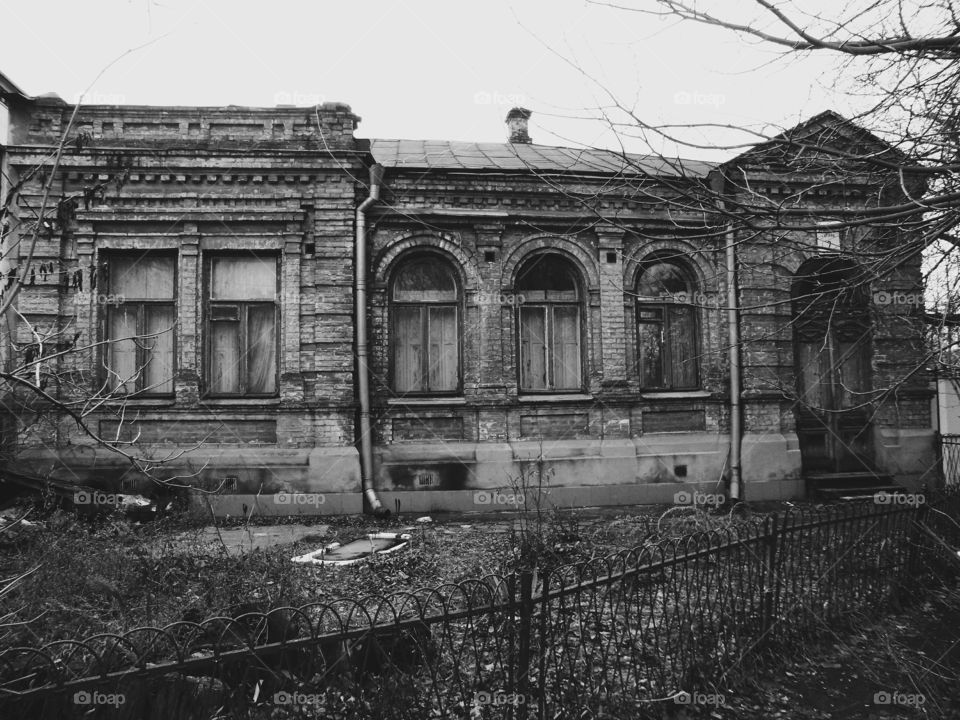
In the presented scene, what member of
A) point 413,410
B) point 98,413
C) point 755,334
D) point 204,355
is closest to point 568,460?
point 413,410

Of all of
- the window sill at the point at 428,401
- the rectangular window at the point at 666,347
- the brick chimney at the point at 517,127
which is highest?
the brick chimney at the point at 517,127

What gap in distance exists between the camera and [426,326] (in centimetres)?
970

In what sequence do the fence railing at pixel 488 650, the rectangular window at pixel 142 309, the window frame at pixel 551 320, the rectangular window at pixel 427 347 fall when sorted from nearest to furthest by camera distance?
the fence railing at pixel 488 650
the rectangular window at pixel 142 309
the rectangular window at pixel 427 347
the window frame at pixel 551 320

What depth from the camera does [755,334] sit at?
9914 mm

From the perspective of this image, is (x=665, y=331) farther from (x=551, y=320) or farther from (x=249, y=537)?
(x=249, y=537)

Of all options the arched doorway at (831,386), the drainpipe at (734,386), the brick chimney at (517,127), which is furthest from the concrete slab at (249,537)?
the brick chimney at (517,127)

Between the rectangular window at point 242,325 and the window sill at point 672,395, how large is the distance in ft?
19.0

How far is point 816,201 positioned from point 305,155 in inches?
314

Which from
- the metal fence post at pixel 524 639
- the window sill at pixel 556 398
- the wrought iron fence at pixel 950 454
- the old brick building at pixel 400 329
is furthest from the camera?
the wrought iron fence at pixel 950 454

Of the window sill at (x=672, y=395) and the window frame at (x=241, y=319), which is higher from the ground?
the window frame at (x=241, y=319)

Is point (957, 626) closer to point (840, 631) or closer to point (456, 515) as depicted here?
point (840, 631)

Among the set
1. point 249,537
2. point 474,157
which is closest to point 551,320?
point 474,157

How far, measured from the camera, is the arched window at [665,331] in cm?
1011

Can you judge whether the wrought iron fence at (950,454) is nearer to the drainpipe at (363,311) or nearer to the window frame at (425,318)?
the window frame at (425,318)
